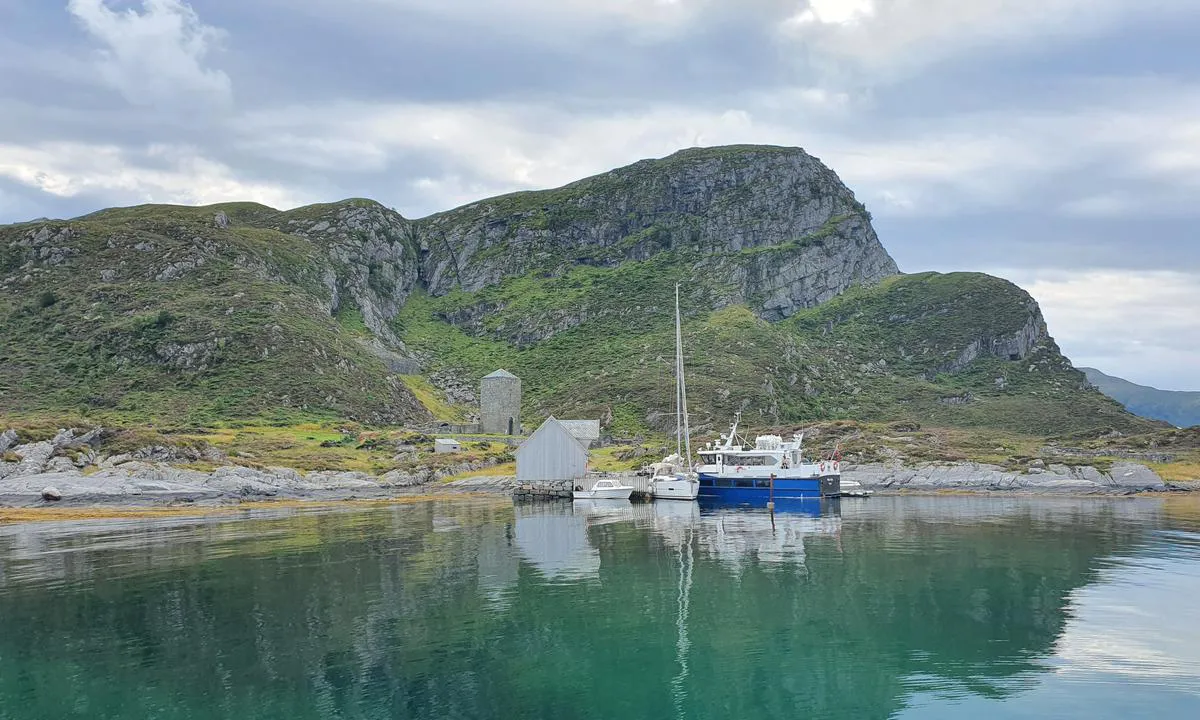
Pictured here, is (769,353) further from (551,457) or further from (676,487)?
(676,487)

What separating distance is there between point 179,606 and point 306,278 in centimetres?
14086

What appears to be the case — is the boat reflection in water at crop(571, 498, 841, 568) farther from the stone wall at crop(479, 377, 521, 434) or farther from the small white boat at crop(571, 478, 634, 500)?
the stone wall at crop(479, 377, 521, 434)

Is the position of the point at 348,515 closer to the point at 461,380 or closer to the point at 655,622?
the point at 655,622

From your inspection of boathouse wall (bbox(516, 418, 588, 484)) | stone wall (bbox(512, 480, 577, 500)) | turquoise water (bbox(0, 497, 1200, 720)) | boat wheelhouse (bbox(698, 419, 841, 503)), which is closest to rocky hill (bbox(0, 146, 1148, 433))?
boathouse wall (bbox(516, 418, 588, 484))

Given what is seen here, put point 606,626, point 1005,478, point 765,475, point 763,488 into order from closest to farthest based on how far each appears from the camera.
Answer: point 606,626 → point 763,488 → point 765,475 → point 1005,478

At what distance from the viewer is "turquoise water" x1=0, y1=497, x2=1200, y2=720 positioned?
17266mm

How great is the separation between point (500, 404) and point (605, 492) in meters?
47.1

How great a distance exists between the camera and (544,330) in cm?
17375

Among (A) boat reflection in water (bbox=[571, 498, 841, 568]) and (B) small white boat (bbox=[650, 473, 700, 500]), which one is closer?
(A) boat reflection in water (bbox=[571, 498, 841, 568])

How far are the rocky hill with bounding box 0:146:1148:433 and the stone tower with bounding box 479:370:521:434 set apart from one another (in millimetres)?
11357

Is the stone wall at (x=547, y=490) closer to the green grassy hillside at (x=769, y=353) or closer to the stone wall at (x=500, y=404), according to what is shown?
the green grassy hillside at (x=769, y=353)

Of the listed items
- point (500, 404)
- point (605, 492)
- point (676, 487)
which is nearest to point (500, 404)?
point (500, 404)

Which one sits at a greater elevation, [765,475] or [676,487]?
[765,475]

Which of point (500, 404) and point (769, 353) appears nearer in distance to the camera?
point (500, 404)
